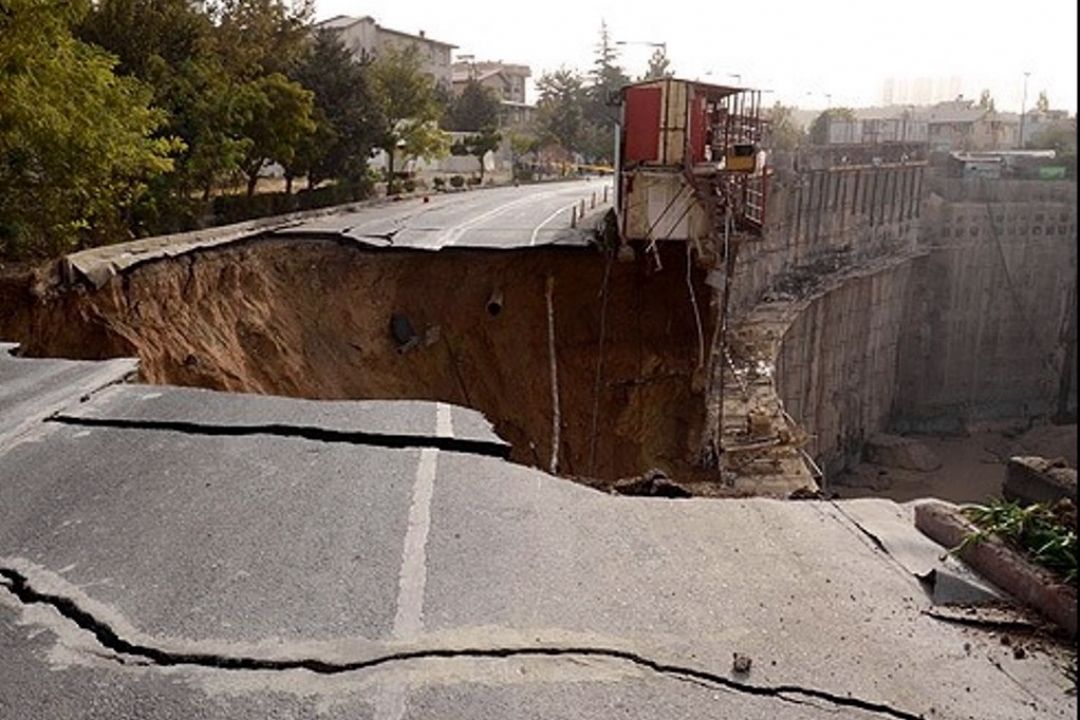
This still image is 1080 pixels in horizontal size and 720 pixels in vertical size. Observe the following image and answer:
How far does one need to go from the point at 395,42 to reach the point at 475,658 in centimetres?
6359

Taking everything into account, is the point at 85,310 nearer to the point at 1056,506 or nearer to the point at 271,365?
the point at 271,365

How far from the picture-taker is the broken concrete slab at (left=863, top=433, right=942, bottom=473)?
31.7 metres

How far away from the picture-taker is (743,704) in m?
3.42

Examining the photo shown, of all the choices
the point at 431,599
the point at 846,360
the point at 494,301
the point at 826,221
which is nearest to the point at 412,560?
the point at 431,599

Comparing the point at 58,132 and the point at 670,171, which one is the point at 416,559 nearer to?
the point at 58,132

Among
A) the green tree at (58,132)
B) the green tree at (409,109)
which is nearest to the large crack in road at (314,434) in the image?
the green tree at (58,132)

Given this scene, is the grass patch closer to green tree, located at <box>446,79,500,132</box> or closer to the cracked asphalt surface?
the cracked asphalt surface

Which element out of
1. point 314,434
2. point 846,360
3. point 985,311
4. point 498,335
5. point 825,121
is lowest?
point 846,360

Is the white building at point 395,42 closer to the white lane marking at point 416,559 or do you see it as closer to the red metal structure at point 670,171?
the red metal structure at point 670,171

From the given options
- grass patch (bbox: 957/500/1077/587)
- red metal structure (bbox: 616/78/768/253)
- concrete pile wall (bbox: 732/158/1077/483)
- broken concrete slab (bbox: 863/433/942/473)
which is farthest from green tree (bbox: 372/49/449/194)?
grass patch (bbox: 957/500/1077/587)

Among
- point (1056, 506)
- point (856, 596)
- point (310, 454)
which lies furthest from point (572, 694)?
point (310, 454)

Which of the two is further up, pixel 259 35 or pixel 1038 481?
pixel 259 35

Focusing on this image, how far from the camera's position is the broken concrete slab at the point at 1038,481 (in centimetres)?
427

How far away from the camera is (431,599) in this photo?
397 centimetres
